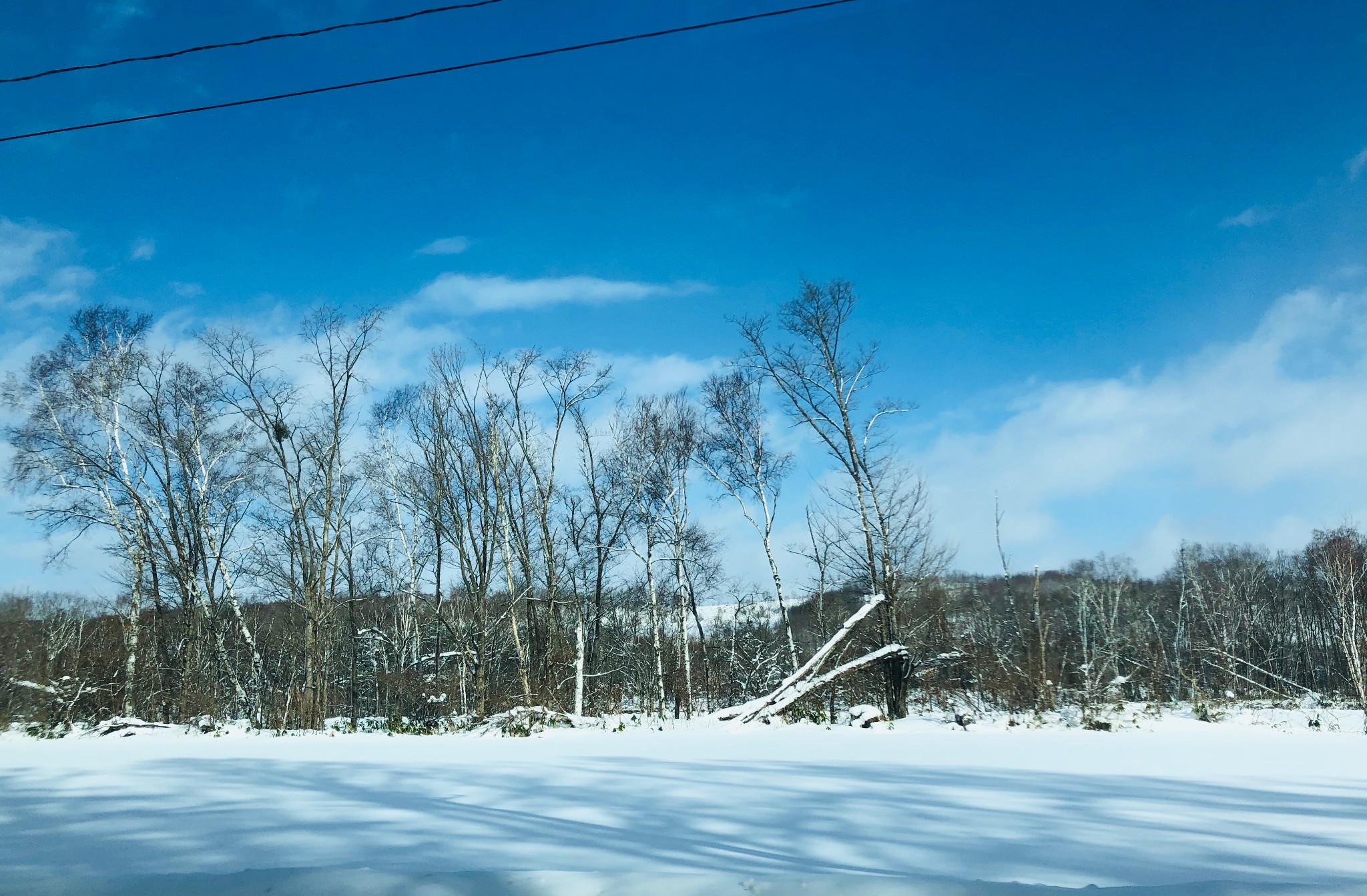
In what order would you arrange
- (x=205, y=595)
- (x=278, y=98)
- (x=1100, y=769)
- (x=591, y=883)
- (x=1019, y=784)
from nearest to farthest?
(x=591, y=883) < (x=1019, y=784) < (x=1100, y=769) < (x=278, y=98) < (x=205, y=595)

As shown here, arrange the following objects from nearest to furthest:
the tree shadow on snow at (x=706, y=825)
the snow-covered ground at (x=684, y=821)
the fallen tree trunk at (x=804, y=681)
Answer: the snow-covered ground at (x=684, y=821)
the tree shadow on snow at (x=706, y=825)
the fallen tree trunk at (x=804, y=681)

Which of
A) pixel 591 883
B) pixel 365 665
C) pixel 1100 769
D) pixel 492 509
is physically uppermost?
pixel 492 509

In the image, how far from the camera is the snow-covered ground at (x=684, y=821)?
195 centimetres

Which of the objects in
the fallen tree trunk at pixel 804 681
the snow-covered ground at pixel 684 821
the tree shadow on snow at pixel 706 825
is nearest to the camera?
the snow-covered ground at pixel 684 821

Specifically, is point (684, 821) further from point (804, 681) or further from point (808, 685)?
point (804, 681)

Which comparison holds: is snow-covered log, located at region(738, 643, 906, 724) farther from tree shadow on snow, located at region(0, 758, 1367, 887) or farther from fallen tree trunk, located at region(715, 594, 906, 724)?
tree shadow on snow, located at region(0, 758, 1367, 887)

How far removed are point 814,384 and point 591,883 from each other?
37.8 ft

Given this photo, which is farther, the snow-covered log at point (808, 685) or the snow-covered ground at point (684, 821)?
the snow-covered log at point (808, 685)

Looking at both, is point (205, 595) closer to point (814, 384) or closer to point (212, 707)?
point (212, 707)

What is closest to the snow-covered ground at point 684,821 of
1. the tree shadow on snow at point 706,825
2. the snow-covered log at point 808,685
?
the tree shadow on snow at point 706,825

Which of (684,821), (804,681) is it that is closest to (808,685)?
(804,681)

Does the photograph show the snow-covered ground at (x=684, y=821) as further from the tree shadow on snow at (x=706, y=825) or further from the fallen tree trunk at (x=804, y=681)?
the fallen tree trunk at (x=804, y=681)

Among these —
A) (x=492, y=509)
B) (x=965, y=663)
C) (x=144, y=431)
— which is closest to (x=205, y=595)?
(x=144, y=431)

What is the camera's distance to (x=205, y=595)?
1501cm
